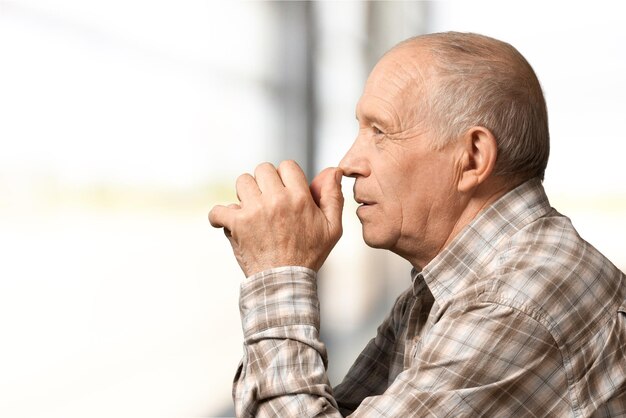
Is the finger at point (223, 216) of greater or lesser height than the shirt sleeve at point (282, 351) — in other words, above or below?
above

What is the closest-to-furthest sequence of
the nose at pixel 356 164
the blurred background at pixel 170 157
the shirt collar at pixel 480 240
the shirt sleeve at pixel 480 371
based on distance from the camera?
the shirt sleeve at pixel 480 371 → the shirt collar at pixel 480 240 → the nose at pixel 356 164 → the blurred background at pixel 170 157

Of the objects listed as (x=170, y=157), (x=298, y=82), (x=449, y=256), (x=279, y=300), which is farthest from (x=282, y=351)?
(x=298, y=82)

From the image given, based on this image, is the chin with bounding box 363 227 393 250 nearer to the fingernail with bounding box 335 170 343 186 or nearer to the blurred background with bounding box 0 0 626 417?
the fingernail with bounding box 335 170 343 186

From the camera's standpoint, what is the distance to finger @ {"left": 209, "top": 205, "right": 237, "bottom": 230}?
138 centimetres

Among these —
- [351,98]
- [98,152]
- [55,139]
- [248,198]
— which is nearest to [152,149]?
[98,152]

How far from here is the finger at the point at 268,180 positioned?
138 cm

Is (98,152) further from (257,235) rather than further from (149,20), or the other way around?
(257,235)

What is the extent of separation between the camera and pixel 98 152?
234 cm

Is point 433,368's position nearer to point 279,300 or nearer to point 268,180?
point 279,300

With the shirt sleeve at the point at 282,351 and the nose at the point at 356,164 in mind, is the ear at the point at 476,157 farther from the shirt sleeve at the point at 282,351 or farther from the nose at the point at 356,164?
the shirt sleeve at the point at 282,351

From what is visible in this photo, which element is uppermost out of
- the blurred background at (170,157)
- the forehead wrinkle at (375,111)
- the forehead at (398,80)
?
the forehead at (398,80)

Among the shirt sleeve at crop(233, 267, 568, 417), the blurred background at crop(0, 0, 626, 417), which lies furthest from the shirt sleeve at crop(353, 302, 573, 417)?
the blurred background at crop(0, 0, 626, 417)

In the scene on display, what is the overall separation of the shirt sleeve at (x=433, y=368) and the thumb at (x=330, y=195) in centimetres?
16

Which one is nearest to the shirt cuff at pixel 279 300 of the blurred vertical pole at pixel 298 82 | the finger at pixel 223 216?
the finger at pixel 223 216
